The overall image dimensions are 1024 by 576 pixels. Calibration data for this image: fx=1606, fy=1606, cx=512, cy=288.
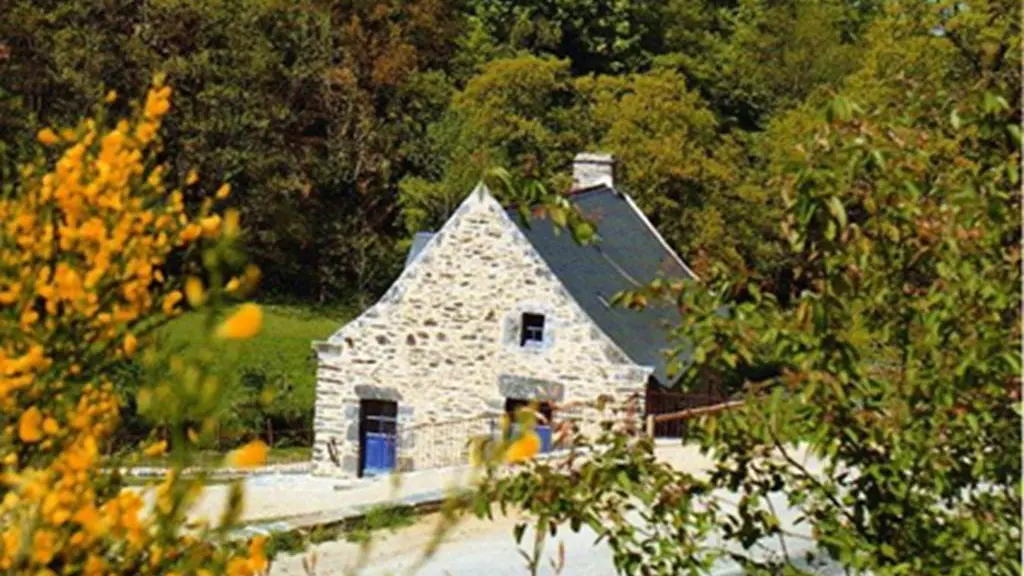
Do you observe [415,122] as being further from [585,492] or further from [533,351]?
[585,492]

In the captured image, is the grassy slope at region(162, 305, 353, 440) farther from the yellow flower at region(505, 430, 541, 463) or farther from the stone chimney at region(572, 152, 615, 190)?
the yellow flower at region(505, 430, 541, 463)

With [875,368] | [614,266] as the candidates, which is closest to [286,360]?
[614,266]

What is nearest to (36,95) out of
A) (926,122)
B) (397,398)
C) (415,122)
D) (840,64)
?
(415,122)

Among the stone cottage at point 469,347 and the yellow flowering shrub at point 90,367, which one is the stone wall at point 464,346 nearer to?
the stone cottage at point 469,347

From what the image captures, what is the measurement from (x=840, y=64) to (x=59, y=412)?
41989 mm

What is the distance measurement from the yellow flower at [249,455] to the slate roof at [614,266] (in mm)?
15879

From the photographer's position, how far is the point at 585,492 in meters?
4.55

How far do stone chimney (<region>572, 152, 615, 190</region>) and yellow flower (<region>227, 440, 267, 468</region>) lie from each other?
23043 millimetres

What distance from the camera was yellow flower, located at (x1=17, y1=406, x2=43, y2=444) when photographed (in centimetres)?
250

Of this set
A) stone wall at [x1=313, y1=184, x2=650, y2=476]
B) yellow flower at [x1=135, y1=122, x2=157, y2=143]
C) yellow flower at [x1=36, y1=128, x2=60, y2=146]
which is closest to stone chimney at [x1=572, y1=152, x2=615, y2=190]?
stone wall at [x1=313, y1=184, x2=650, y2=476]

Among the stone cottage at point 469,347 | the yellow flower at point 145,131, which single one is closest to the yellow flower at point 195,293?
the yellow flower at point 145,131

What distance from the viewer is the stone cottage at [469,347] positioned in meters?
19.8

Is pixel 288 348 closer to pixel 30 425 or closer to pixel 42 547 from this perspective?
pixel 30 425

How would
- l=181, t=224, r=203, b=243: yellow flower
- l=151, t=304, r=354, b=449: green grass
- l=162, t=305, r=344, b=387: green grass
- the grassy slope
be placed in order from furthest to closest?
l=162, t=305, r=344, b=387: green grass, the grassy slope, l=151, t=304, r=354, b=449: green grass, l=181, t=224, r=203, b=243: yellow flower
